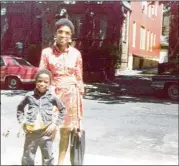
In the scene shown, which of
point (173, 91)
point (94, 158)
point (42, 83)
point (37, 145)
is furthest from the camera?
point (94, 158)

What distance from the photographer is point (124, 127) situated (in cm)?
246

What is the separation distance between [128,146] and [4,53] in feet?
3.97

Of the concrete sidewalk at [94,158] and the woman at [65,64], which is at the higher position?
the woman at [65,64]

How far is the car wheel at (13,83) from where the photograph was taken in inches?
99.6

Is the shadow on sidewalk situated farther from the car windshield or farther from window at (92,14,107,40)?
the car windshield

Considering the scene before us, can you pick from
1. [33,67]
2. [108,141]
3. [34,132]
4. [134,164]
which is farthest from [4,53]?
[134,164]

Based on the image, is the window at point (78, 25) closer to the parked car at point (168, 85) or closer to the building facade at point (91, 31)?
the building facade at point (91, 31)

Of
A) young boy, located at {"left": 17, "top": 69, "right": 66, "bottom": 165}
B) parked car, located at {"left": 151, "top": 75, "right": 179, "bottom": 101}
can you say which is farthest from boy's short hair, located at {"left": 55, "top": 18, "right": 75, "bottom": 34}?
parked car, located at {"left": 151, "top": 75, "right": 179, "bottom": 101}

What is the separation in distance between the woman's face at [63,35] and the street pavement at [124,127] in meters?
0.41

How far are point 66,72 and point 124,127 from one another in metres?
0.64

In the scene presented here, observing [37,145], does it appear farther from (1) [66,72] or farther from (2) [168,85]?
(2) [168,85]

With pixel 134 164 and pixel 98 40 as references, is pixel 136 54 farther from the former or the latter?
pixel 134 164

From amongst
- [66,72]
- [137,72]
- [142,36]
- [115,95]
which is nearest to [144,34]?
[142,36]

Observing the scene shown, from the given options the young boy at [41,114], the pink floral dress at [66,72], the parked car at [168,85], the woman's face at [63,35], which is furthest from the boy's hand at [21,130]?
the parked car at [168,85]
